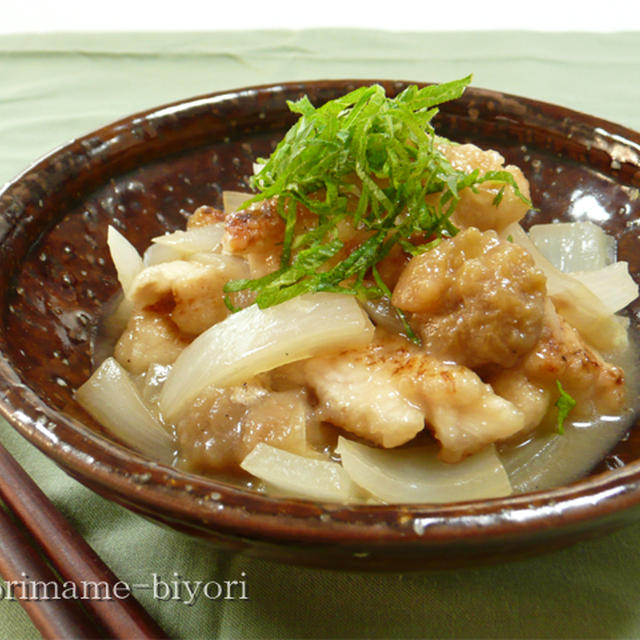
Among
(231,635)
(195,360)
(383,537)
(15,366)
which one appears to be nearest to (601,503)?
(383,537)

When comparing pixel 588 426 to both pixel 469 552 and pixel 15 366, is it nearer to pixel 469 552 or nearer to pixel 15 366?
pixel 469 552

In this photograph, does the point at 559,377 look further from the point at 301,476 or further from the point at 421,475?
the point at 301,476

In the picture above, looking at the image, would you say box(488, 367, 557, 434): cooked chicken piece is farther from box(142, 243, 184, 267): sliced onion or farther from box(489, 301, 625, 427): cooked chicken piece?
box(142, 243, 184, 267): sliced onion

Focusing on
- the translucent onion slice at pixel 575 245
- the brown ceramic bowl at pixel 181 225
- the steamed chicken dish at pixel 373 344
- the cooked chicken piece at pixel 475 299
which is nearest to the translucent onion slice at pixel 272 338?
the steamed chicken dish at pixel 373 344

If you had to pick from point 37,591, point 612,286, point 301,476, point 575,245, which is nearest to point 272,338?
point 301,476

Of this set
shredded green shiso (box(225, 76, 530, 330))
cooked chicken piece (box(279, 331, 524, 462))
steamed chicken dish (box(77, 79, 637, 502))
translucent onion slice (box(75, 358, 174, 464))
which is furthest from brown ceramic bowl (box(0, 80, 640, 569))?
shredded green shiso (box(225, 76, 530, 330))

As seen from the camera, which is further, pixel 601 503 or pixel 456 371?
→ pixel 456 371
